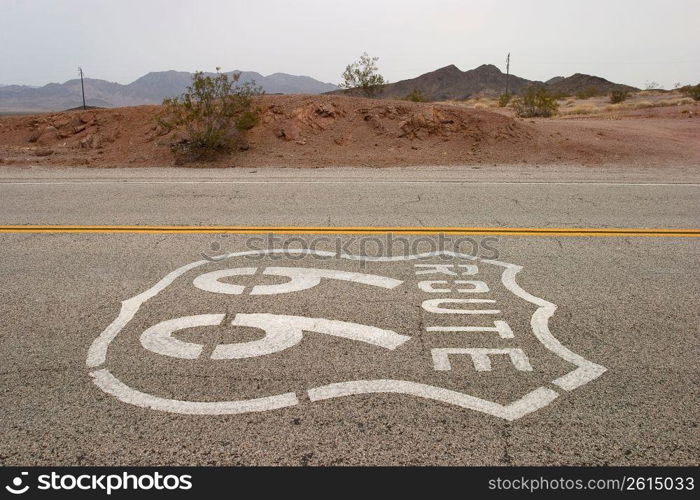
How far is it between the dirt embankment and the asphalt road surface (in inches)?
318

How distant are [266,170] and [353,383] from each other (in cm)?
1082

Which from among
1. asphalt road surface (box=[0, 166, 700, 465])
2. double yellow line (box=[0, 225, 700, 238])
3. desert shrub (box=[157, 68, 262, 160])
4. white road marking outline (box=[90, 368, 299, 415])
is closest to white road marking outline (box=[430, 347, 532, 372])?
asphalt road surface (box=[0, 166, 700, 465])

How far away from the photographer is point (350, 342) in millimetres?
3781

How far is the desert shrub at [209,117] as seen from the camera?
15.6m

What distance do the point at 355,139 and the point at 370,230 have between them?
10.8m

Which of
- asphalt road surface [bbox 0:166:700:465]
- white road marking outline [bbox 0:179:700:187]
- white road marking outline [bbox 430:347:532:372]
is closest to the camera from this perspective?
asphalt road surface [bbox 0:166:700:465]

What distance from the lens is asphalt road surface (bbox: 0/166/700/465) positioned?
2740 millimetres

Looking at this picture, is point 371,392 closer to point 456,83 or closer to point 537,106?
point 537,106

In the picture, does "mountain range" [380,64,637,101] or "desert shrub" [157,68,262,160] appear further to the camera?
"mountain range" [380,64,637,101]

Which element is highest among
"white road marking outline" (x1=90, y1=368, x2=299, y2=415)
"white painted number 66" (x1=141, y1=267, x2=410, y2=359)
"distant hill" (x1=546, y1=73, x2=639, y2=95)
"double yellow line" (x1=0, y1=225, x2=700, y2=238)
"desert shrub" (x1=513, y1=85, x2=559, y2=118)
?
"distant hill" (x1=546, y1=73, x2=639, y2=95)

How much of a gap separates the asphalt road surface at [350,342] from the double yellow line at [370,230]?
0.25ft

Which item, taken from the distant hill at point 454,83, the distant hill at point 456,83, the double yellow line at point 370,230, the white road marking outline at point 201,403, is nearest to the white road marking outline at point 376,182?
the double yellow line at point 370,230

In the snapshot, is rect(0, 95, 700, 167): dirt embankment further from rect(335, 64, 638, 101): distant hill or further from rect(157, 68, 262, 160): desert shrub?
rect(335, 64, 638, 101): distant hill
